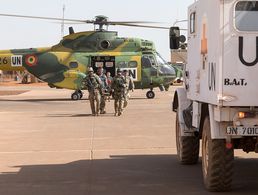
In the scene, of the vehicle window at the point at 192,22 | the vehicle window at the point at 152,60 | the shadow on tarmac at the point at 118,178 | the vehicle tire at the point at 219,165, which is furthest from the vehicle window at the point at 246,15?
the vehicle window at the point at 152,60

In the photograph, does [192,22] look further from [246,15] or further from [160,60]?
[160,60]

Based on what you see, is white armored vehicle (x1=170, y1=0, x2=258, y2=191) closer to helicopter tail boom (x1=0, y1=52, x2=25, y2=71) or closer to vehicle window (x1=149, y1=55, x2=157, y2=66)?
vehicle window (x1=149, y1=55, x2=157, y2=66)

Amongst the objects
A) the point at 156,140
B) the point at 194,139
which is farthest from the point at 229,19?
the point at 156,140

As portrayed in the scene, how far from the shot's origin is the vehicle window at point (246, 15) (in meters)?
6.97

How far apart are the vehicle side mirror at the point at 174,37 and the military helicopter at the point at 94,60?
21.0 meters

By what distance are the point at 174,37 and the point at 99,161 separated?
100 inches

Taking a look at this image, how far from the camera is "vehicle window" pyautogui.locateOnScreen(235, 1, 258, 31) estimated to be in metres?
6.97

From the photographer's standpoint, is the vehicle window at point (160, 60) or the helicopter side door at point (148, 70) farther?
the vehicle window at point (160, 60)

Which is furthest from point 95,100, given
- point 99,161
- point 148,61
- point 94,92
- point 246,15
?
point 246,15

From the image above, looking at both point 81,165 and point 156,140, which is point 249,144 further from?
point 156,140

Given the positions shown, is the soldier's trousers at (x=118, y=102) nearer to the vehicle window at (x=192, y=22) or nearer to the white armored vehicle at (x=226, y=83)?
the vehicle window at (x=192, y=22)

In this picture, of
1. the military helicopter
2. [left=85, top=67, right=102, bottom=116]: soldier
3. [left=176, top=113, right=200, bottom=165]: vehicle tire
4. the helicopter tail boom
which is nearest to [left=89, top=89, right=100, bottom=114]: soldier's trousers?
[left=85, top=67, right=102, bottom=116]: soldier

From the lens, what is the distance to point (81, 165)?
10219 mm

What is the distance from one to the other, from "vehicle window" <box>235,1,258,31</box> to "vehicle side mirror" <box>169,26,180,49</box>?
9.49 feet
